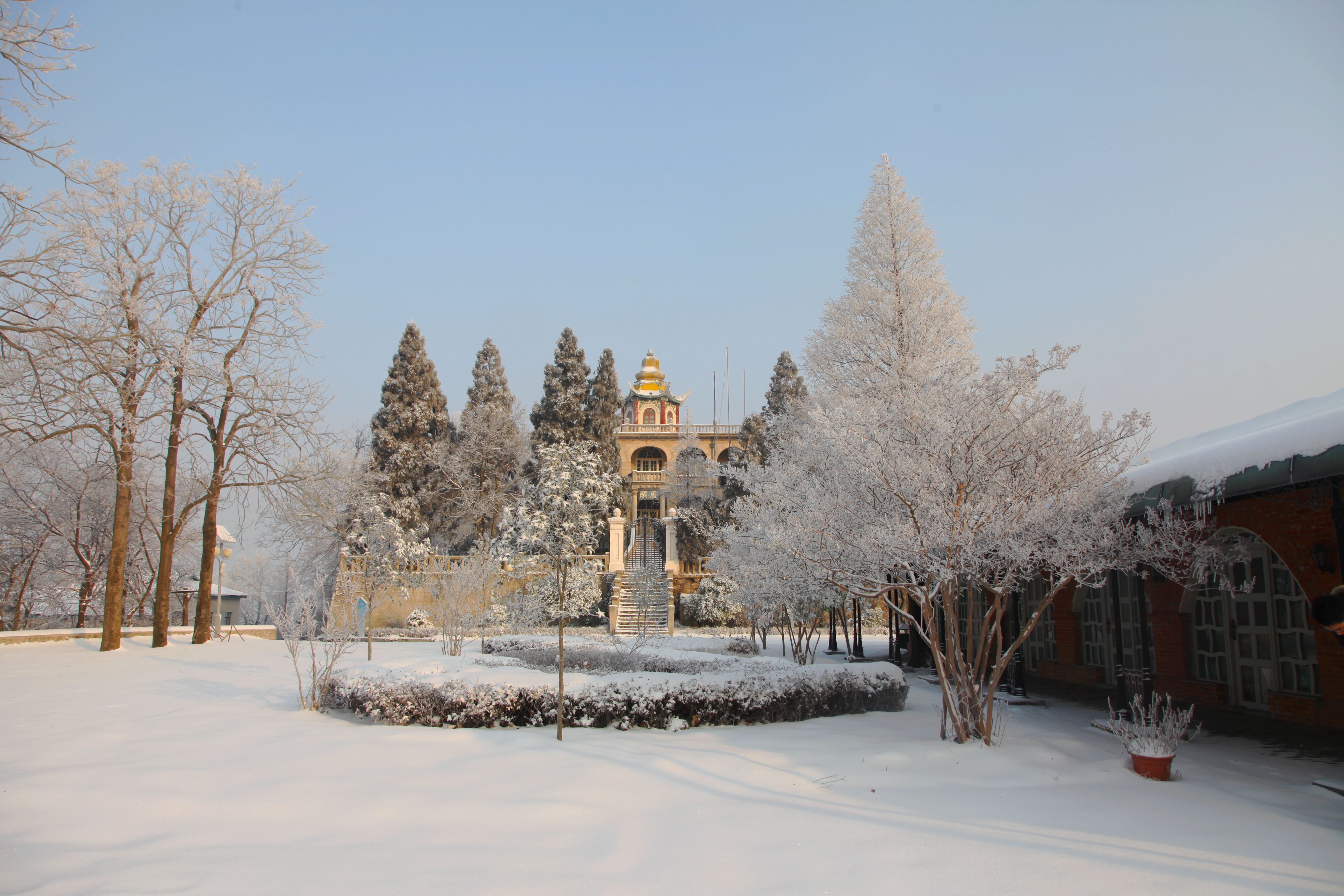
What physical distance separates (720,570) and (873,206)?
870 centimetres

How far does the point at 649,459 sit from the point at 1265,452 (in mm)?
42579

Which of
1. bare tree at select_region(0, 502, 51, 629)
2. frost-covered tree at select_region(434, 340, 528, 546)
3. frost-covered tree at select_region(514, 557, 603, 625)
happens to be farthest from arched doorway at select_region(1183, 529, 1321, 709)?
bare tree at select_region(0, 502, 51, 629)

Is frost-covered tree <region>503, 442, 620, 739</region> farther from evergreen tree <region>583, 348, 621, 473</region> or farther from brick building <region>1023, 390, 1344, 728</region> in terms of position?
brick building <region>1023, 390, 1344, 728</region>

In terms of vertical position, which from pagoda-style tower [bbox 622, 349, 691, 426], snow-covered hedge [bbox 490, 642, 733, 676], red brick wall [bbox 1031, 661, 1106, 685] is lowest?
red brick wall [bbox 1031, 661, 1106, 685]

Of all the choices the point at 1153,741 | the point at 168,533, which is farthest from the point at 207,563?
the point at 1153,741

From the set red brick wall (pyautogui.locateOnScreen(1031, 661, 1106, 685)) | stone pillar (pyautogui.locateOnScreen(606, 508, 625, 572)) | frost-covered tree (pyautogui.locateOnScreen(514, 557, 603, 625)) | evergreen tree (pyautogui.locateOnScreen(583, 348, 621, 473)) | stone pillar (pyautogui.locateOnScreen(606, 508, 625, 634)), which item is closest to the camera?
red brick wall (pyautogui.locateOnScreen(1031, 661, 1106, 685))

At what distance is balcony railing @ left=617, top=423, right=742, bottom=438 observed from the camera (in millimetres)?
46719

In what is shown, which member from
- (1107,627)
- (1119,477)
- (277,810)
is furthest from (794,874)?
(1107,627)

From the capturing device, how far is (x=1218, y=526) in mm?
9969

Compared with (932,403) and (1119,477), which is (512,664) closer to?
(932,403)

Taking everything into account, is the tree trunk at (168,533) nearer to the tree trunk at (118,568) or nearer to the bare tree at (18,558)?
the tree trunk at (118,568)

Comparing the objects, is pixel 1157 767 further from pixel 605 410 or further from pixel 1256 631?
pixel 605 410

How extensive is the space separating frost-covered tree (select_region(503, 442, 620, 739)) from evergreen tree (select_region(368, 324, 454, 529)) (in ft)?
12.8

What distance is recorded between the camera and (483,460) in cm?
3272
